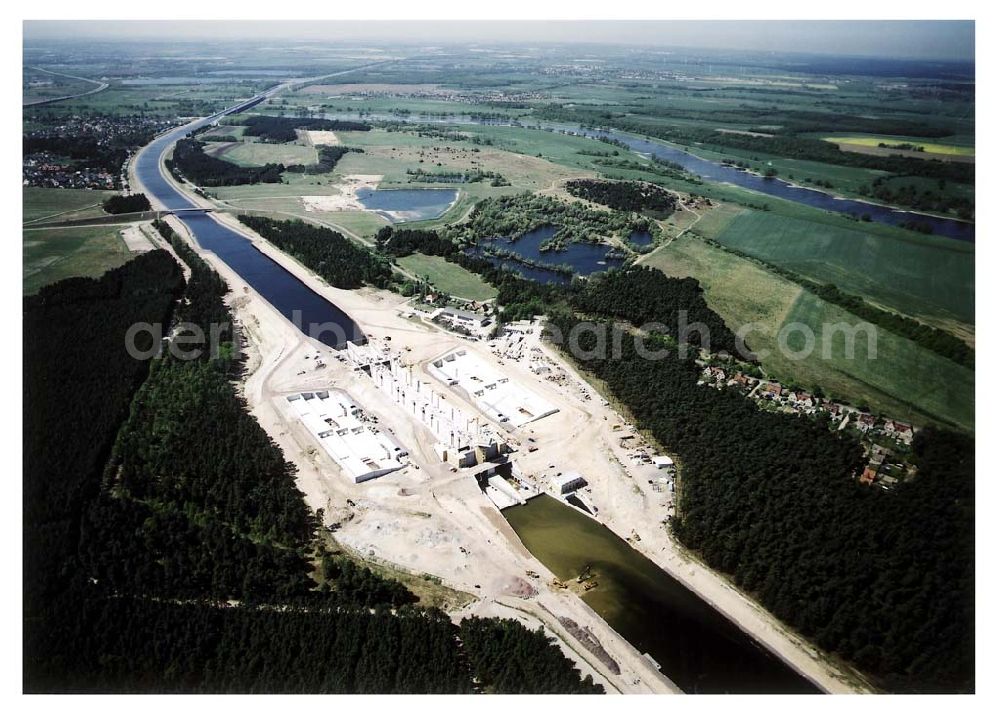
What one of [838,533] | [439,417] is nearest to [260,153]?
[439,417]

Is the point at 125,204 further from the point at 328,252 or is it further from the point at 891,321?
the point at 891,321

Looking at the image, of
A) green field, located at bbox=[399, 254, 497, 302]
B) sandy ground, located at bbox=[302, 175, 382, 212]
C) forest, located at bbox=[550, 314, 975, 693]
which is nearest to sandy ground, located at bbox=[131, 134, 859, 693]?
forest, located at bbox=[550, 314, 975, 693]

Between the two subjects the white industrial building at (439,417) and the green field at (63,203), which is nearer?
the white industrial building at (439,417)

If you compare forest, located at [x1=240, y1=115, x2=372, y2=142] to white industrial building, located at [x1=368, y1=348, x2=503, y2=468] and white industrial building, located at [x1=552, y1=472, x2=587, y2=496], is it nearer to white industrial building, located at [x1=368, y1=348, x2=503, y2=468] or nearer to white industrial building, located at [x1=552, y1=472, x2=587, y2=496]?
white industrial building, located at [x1=368, y1=348, x2=503, y2=468]

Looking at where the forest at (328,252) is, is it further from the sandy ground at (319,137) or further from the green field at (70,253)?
the sandy ground at (319,137)

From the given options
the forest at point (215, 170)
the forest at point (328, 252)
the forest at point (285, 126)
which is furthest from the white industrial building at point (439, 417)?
the forest at point (285, 126)

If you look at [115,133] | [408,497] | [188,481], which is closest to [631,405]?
[408,497]
